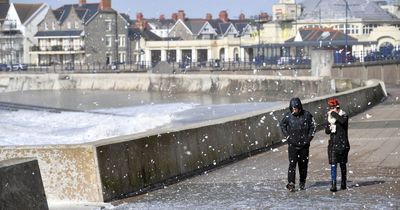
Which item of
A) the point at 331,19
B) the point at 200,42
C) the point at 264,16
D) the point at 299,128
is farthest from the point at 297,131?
the point at 264,16

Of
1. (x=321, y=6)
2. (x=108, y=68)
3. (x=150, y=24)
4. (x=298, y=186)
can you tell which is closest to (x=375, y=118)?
(x=298, y=186)

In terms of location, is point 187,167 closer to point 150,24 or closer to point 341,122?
point 341,122

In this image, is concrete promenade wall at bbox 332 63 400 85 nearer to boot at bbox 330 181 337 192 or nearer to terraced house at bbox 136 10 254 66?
terraced house at bbox 136 10 254 66

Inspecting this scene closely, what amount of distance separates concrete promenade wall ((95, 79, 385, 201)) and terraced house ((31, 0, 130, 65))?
3870 inches

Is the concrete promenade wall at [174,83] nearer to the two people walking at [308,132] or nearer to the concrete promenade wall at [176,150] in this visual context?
the concrete promenade wall at [176,150]

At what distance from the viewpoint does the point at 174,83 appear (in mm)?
67188

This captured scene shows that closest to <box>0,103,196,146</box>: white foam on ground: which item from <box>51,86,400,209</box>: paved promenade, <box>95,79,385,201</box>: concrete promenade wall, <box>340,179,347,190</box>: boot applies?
<box>95,79,385,201</box>: concrete promenade wall

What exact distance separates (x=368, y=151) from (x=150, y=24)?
479 ft

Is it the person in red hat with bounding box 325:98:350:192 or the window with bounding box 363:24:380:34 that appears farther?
the window with bounding box 363:24:380:34

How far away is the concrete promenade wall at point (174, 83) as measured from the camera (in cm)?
5347

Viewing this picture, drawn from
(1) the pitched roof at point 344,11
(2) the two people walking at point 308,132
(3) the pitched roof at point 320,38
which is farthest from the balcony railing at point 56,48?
(2) the two people walking at point 308,132

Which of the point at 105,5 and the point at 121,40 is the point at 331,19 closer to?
the point at 121,40

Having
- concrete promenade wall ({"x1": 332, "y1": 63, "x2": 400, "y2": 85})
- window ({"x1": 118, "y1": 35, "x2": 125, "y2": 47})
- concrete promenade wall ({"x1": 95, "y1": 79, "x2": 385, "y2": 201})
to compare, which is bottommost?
concrete promenade wall ({"x1": 332, "y1": 63, "x2": 400, "y2": 85})

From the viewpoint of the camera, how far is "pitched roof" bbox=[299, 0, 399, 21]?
115250 mm
